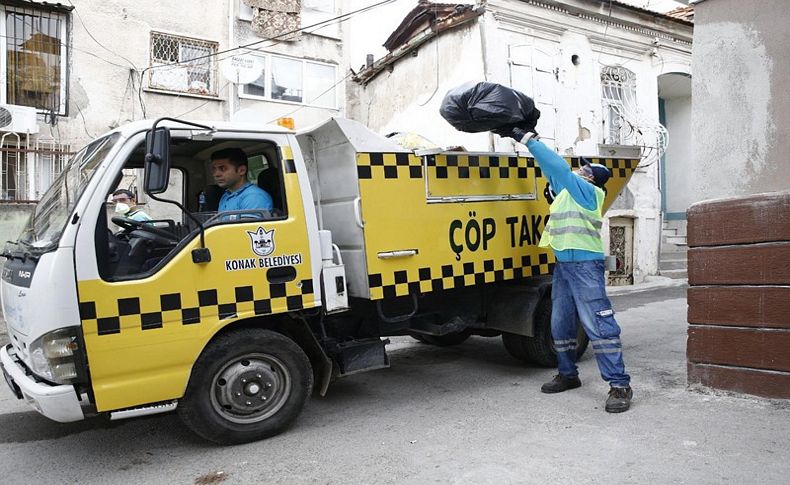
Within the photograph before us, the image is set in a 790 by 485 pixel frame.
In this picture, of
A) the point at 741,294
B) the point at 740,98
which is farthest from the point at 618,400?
the point at 740,98

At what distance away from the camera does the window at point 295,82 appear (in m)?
12.7

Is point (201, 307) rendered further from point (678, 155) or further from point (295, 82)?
point (678, 155)

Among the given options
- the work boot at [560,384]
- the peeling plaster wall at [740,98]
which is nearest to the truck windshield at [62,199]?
the work boot at [560,384]

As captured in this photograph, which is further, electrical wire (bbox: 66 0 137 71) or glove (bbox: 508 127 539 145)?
electrical wire (bbox: 66 0 137 71)

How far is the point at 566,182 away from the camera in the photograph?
4.43m

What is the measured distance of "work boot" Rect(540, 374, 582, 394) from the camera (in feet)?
15.5

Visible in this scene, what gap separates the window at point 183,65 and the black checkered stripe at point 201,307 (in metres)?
9.15

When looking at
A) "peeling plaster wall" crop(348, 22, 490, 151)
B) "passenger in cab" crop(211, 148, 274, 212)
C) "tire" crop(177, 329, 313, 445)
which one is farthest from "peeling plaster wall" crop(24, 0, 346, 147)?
"tire" crop(177, 329, 313, 445)

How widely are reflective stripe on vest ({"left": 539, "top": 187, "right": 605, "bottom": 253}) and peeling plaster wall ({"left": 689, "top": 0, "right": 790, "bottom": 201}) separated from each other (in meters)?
0.93

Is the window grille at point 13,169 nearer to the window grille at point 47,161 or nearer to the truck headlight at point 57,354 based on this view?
the window grille at point 47,161

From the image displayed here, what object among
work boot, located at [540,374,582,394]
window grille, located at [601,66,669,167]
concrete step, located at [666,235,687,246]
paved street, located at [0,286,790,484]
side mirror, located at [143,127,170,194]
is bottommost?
paved street, located at [0,286,790,484]

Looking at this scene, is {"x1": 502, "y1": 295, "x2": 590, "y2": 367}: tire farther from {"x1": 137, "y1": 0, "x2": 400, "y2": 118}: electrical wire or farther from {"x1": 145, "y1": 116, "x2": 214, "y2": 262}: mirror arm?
{"x1": 137, "y1": 0, "x2": 400, "y2": 118}: electrical wire

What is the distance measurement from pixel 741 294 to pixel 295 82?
34.9 ft

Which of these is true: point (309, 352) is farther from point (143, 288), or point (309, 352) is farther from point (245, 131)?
point (245, 131)
